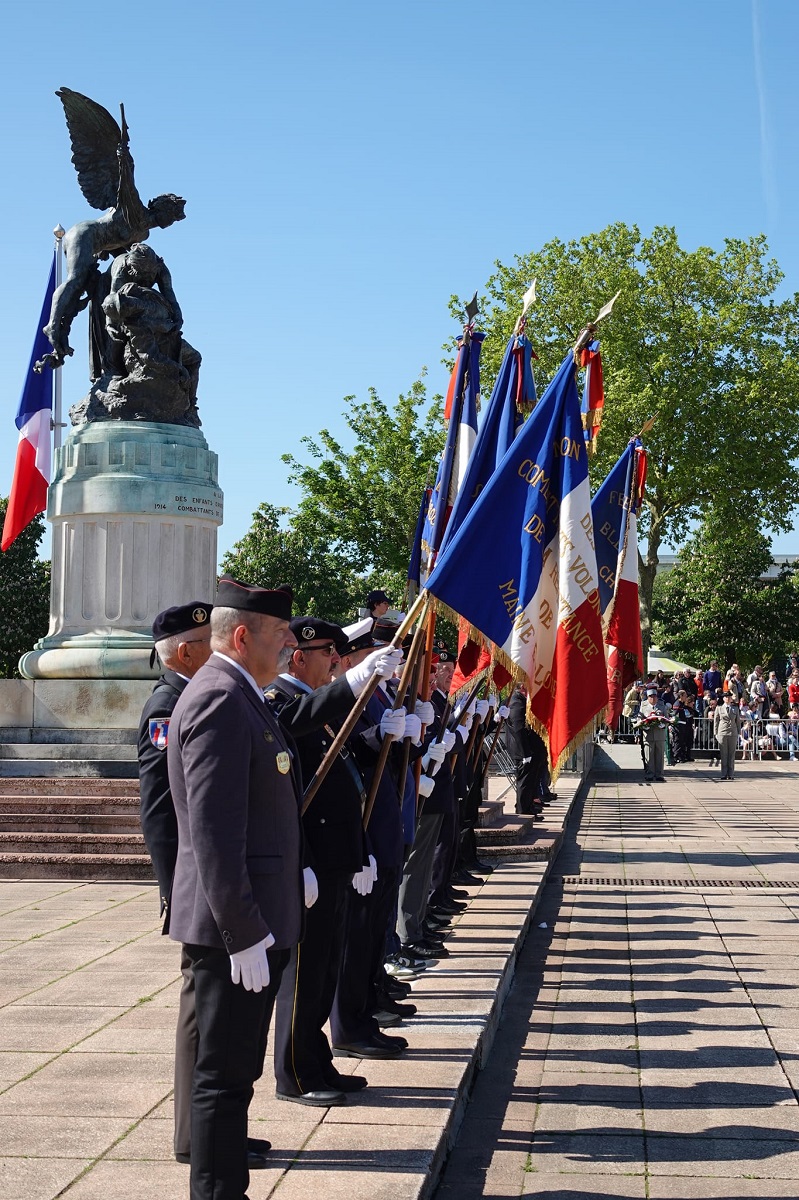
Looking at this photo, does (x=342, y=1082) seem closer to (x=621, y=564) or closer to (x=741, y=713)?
(x=621, y=564)

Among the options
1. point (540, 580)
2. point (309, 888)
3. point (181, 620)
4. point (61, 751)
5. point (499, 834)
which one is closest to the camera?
point (309, 888)

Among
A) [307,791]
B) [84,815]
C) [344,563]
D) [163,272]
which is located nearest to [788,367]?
[344,563]

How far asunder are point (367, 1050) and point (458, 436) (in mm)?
4859

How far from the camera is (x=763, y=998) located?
817cm

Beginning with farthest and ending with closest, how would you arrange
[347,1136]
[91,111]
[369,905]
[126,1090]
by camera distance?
[91,111] → [369,905] → [126,1090] → [347,1136]

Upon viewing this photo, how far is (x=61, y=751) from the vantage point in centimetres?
1415

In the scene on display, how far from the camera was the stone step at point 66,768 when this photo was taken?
13656 mm

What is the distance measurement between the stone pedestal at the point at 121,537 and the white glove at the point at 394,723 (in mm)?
8571

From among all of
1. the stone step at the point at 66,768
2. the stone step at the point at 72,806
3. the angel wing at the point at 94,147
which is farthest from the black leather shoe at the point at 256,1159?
the angel wing at the point at 94,147

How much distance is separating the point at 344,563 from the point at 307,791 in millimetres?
37045

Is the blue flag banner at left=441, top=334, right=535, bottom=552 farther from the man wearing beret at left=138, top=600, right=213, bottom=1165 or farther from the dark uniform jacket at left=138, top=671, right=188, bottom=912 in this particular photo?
the dark uniform jacket at left=138, top=671, right=188, bottom=912

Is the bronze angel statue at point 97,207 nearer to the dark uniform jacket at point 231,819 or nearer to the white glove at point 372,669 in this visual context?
the white glove at point 372,669

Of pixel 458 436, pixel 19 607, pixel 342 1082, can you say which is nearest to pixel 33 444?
pixel 458 436

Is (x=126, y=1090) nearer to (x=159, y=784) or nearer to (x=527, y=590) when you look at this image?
(x=159, y=784)
